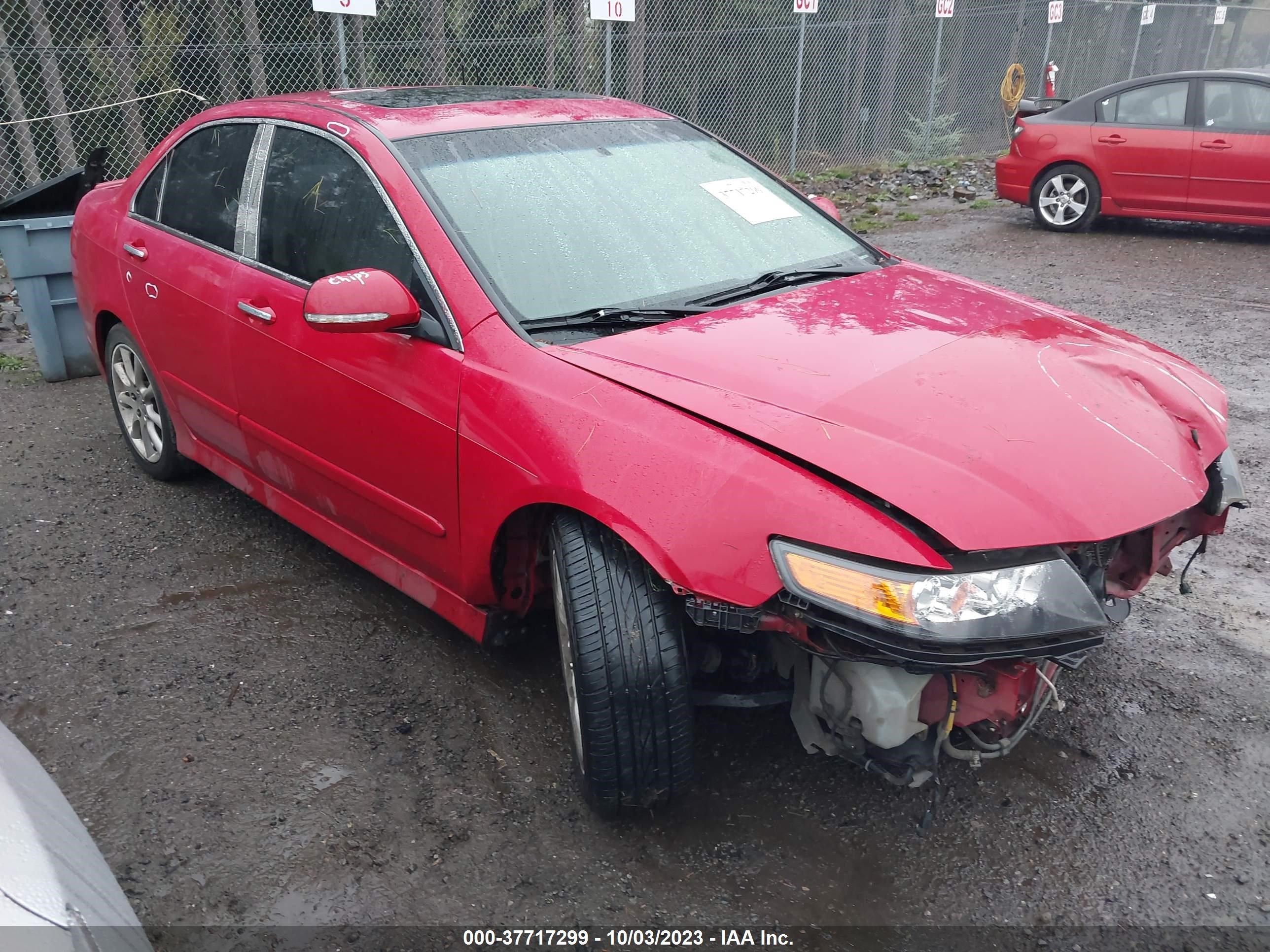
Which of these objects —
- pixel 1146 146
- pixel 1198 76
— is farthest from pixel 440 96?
pixel 1198 76

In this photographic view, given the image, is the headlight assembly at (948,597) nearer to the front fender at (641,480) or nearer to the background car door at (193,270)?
the front fender at (641,480)

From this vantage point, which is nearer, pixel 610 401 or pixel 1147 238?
pixel 610 401

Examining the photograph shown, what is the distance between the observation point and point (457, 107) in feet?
11.7

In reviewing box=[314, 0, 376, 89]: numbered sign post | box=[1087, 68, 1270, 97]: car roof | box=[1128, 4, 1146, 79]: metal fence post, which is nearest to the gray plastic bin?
box=[314, 0, 376, 89]: numbered sign post

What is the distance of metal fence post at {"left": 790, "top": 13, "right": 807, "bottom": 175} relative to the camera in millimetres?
12773

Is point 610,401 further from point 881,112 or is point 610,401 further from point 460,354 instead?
point 881,112

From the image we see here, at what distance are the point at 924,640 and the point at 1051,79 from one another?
56.3 feet

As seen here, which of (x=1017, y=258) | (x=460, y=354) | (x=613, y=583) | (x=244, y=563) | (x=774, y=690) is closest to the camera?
(x=613, y=583)

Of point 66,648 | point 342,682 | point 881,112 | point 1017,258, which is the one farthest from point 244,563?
point 881,112

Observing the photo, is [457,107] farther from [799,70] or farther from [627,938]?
[799,70]

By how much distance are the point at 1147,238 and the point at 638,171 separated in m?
8.29

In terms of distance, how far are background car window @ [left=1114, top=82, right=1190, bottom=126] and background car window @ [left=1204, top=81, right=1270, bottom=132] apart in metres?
0.20

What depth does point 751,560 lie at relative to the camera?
2252mm

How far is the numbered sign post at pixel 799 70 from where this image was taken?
12570mm
